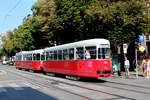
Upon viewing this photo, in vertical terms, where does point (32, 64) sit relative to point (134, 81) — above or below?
above

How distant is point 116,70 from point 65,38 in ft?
54.7

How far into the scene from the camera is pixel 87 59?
75.6 ft

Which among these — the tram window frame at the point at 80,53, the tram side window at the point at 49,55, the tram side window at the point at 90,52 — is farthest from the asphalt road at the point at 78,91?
the tram side window at the point at 49,55

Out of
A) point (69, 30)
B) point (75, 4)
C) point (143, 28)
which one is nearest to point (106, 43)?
point (143, 28)

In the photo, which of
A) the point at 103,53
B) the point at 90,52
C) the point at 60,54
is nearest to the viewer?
the point at 103,53

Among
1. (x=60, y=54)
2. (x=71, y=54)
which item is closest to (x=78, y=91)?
(x=71, y=54)

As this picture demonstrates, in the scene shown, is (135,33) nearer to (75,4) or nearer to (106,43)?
(75,4)

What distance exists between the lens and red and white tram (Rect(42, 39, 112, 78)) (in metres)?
22.4

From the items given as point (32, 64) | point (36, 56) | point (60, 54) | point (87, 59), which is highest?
point (36, 56)

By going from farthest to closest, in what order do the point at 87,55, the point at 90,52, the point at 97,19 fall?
the point at 97,19, the point at 87,55, the point at 90,52

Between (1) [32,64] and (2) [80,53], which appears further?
(1) [32,64]

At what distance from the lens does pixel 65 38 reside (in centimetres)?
4694

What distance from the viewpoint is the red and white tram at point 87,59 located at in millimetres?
22391

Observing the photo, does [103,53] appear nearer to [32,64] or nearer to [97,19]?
[97,19]
